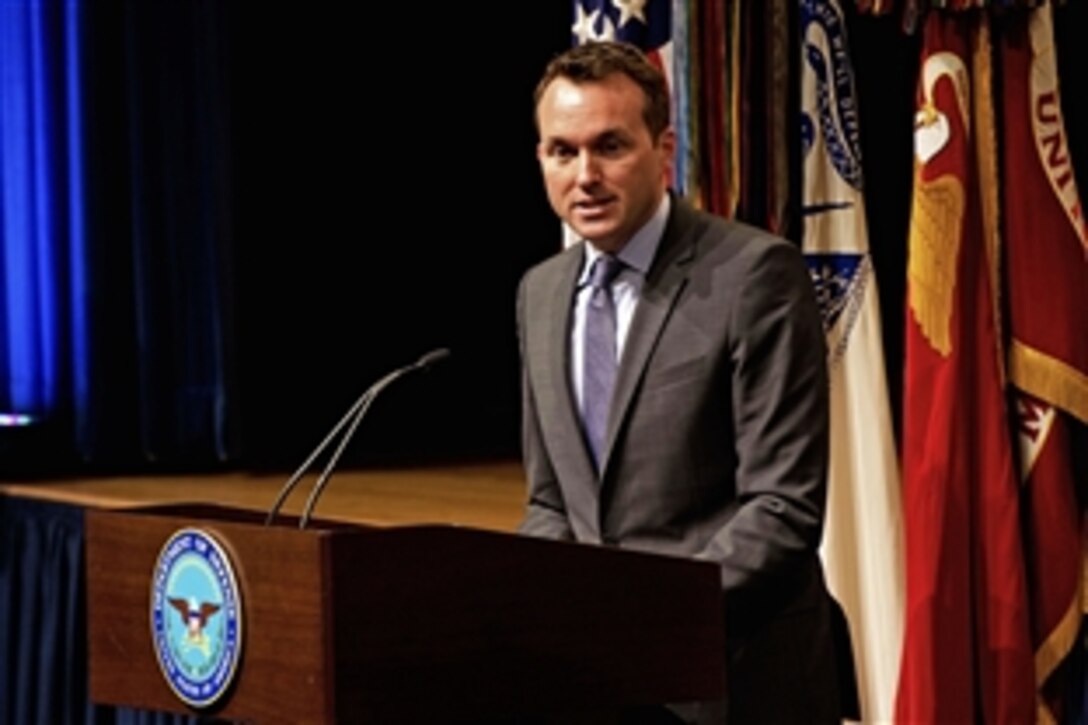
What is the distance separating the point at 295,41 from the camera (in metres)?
7.02

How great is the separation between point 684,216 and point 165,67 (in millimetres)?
4143

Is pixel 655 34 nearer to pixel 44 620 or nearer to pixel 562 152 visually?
pixel 562 152

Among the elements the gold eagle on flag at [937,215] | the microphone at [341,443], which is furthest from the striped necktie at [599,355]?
the gold eagle on flag at [937,215]

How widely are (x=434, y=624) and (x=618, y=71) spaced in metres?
0.73

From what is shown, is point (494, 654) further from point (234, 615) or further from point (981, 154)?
point (981, 154)

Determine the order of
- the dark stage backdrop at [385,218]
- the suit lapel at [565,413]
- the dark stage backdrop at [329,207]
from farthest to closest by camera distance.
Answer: the dark stage backdrop at [385,218] < the dark stage backdrop at [329,207] < the suit lapel at [565,413]

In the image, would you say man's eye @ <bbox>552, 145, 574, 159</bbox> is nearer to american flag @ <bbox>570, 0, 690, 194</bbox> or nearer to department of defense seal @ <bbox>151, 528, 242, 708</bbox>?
department of defense seal @ <bbox>151, 528, 242, 708</bbox>

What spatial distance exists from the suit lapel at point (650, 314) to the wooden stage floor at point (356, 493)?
7.93 ft

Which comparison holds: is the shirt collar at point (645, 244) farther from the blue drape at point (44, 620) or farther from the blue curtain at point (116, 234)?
the blue curtain at point (116, 234)

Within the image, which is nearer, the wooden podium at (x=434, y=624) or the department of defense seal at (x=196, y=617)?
the wooden podium at (x=434, y=624)

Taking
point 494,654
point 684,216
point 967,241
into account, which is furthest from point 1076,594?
point 494,654

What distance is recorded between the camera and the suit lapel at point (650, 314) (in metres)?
2.57

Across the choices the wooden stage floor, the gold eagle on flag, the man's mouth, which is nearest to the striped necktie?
the man's mouth

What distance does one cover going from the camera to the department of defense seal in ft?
7.30
